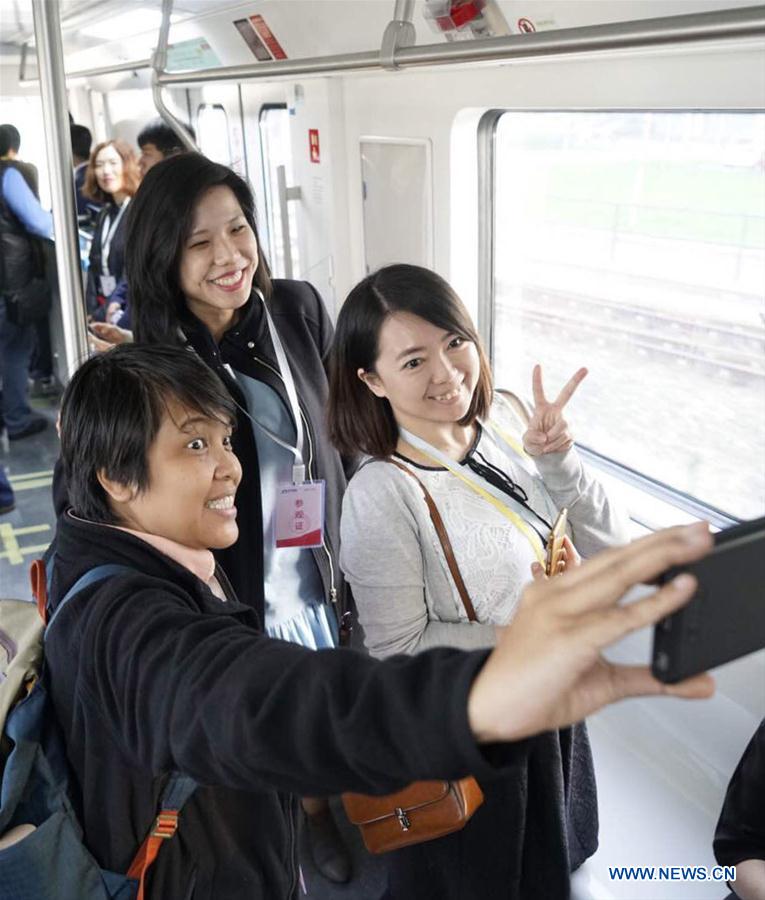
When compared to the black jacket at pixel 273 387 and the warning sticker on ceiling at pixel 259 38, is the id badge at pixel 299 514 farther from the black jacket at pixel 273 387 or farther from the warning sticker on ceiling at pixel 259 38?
the warning sticker on ceiling at pixel 259 38

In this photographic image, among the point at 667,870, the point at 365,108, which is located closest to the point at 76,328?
the point at 667,870

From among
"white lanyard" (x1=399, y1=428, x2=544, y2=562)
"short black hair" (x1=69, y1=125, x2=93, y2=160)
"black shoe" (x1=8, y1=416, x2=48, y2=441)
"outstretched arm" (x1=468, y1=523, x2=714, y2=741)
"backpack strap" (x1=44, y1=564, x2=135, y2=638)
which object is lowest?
"black shoe" (x1=8, y1=416, x2=48, y2=441)

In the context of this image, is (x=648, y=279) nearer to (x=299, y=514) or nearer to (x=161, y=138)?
(x=299, y=514)

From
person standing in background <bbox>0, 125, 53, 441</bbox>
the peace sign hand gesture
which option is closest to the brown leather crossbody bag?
the peace sign hand gesture

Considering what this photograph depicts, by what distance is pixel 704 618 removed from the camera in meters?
0.60

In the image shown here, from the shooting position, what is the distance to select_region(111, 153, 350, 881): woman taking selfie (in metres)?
1.89

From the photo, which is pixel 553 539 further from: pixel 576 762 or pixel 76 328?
pixel 76 328

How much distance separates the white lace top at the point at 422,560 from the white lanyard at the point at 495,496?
11 mm

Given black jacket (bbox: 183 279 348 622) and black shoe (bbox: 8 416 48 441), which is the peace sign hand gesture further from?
black shoe (bbox: 8 416 48 441)

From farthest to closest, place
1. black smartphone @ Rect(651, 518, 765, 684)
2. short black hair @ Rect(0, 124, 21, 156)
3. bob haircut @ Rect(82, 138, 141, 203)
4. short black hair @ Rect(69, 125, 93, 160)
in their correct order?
short black hair @ Rect(69, 125, 93, 160), bob haircut @ Rect(82, 138, 141, 203), short black hair @ Rect(0, 124, 21, 156), black smartphone @ Rect(651, 518, 765, 684)

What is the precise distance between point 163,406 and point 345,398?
0.59 metres

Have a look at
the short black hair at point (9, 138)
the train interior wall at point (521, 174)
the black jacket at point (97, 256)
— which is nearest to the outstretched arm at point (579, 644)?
the train interior wall at point (521, 174)

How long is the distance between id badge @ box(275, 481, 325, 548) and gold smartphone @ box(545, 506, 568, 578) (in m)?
0.55

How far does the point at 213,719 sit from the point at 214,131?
18.0ft
